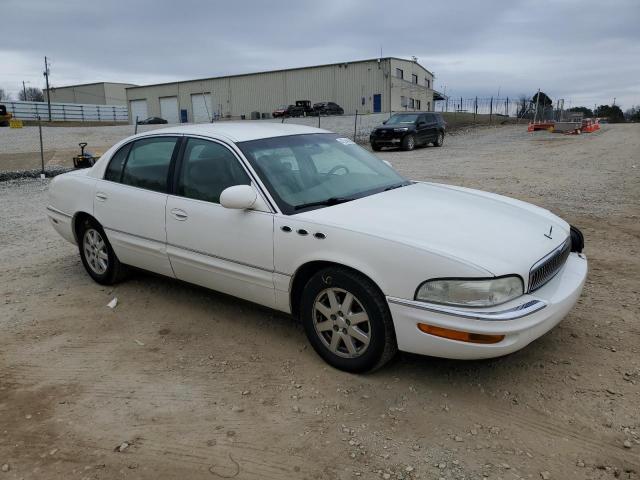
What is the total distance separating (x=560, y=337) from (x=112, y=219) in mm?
3794

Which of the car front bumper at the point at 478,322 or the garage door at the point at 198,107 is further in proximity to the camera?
the garage door at the point at 198,107

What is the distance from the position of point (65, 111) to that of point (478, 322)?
68839 mm

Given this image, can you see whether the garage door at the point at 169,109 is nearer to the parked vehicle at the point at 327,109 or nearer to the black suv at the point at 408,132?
the parked vehicle at the point at 327,109

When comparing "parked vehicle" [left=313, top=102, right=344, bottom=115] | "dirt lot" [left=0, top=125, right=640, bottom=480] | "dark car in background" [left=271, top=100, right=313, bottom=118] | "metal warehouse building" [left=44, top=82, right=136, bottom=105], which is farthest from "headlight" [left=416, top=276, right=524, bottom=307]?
"metal warehouse building" [left=44, top=82, right=136, bottom=105]

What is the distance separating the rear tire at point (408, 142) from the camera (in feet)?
69.2

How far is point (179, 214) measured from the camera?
13.5 feet

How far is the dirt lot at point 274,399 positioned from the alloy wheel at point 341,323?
196 mm

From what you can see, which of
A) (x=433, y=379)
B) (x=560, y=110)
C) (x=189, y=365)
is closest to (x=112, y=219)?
(x=189, y=365)

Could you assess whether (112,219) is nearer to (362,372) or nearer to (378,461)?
(362,372)

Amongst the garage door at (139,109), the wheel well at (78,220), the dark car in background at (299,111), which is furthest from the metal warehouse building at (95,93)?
the wheel well at (78,220)

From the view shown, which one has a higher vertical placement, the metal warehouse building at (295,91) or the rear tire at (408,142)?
the metal warehouse building at (295,91)

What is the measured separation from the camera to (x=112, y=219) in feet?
15.6

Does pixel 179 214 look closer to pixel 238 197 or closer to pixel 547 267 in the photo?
pixel 238 197

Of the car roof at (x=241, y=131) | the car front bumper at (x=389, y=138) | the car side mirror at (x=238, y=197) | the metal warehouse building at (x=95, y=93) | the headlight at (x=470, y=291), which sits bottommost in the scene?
the headlight at (x=470, y=291)
